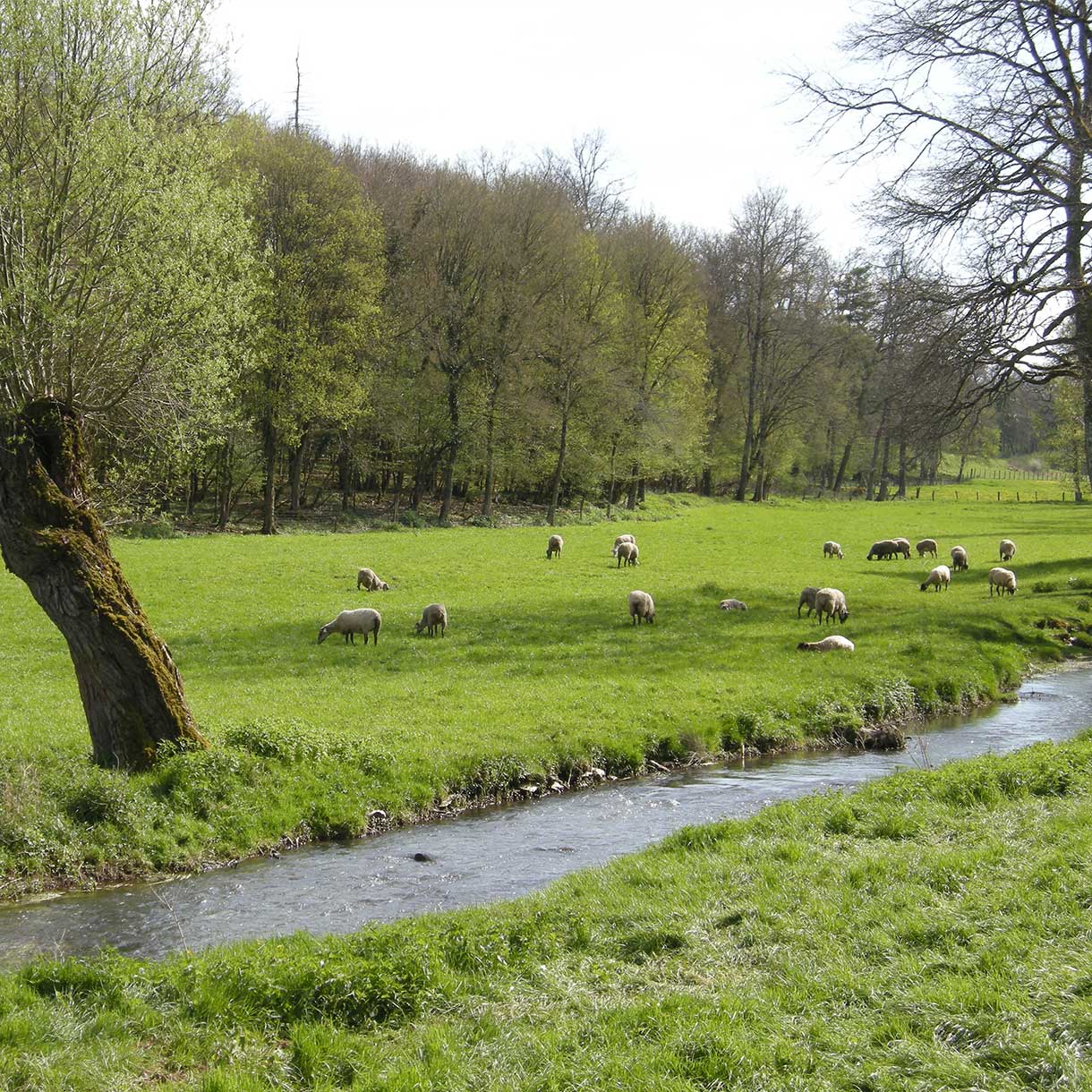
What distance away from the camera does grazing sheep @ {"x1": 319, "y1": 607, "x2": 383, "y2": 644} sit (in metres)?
26.2

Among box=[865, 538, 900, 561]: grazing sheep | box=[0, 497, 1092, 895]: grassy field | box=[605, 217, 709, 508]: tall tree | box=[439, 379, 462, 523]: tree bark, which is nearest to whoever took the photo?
box=[0, 497, 1092, 895]: grassy field

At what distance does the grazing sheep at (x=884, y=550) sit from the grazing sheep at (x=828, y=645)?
2400 cm

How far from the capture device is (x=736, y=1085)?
676 centimetres

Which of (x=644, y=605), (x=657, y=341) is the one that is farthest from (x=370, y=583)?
(x=657, y=341)

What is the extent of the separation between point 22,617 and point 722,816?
2105 cm

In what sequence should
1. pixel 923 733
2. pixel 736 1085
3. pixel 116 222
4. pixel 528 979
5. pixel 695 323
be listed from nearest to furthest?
pixel 736 1085, pixel 528 979, pixel 116 222, pixel 923 733, pixel 695 323

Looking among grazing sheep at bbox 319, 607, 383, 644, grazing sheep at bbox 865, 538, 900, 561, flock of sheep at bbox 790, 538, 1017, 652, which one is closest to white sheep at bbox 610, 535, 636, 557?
flock of sheep at bbox 790, 538, 1017, 652

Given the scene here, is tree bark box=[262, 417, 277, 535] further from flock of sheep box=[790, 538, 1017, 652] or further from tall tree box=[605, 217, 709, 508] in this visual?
flock of sheep box=[790, 538, 1017, 652]

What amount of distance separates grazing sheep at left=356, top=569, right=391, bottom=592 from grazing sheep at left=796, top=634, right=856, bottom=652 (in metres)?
14.8

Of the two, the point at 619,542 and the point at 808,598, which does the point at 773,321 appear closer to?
the point at 619,542

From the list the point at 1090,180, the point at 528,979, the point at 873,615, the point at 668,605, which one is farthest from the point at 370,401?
the point at 528,979

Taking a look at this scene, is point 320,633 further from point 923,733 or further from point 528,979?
point 528,979

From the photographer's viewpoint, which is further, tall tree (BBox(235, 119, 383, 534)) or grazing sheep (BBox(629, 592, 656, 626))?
tall tree (BBox(235, 119, 383, 534))

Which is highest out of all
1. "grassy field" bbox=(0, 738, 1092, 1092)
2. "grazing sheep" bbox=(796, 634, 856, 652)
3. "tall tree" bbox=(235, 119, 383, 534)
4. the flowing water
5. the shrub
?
"tall tree" bbox=(235, 119, 383, 534)
